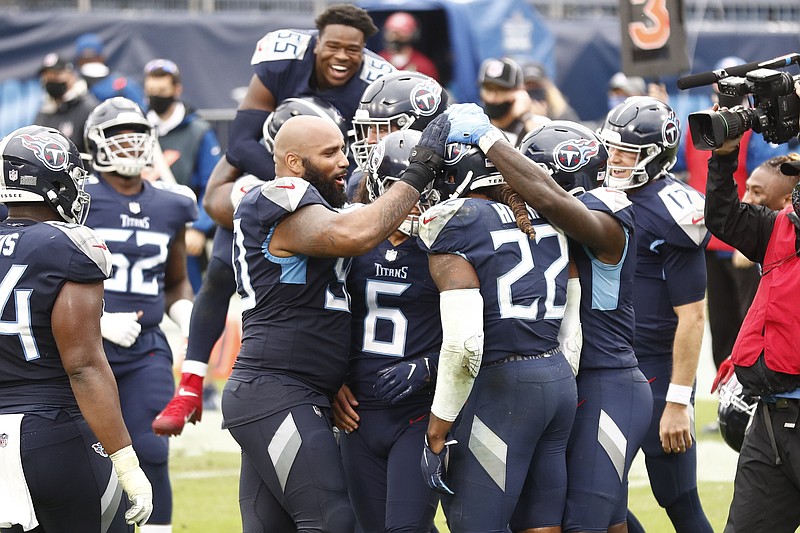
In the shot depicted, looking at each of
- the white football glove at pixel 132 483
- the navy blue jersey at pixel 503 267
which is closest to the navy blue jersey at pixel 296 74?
the navy blue jersey at pixel 503 267

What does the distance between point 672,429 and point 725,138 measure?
1.50 m

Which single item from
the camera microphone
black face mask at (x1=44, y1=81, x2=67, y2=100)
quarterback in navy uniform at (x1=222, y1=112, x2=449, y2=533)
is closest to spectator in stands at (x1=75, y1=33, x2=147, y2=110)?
black face mask at (x1=44, y1=81, x2=67, y2=100)

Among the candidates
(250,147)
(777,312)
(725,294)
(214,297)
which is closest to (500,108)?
(725,294)

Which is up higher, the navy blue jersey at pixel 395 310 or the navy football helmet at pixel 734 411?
the navy blue jersey at pixel 395 310

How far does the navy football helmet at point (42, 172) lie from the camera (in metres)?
4.34


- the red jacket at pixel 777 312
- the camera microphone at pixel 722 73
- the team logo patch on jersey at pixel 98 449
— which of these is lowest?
the team logo patch on jersey at pixel 98 449

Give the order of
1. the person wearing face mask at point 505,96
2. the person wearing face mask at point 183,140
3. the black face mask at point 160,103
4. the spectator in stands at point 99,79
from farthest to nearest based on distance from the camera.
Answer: the spectator in stands at point 99,79 < the black face mask at point 160,103 < the person wearing face mask at point 183,140 < the person wearing face mask at point 505,96

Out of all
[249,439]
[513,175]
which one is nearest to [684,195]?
[513,175]

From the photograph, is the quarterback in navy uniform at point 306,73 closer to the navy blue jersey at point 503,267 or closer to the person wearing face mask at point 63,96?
the navy blue jersey at point 503,267

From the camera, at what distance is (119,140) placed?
6176 mm

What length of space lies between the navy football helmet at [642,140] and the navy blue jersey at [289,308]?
1561 millimetres

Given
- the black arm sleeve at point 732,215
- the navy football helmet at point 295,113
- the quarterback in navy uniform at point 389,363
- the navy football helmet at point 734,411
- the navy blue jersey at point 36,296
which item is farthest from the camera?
the navy football helmet at point 295,113

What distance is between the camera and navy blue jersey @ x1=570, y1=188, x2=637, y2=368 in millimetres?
4559

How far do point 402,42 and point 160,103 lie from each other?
3109mm
